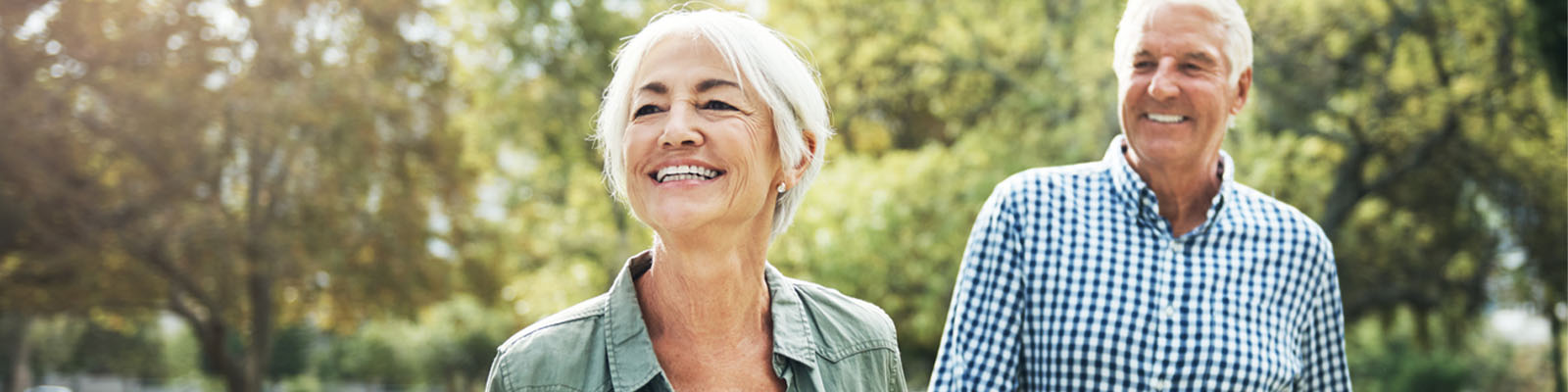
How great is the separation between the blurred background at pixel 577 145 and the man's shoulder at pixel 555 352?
32.1 feet

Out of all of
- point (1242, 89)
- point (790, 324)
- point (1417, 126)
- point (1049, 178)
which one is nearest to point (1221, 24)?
point (1242, 89)

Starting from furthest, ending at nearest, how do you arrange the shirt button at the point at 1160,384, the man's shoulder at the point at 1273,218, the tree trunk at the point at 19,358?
the tree trunk at the point at 19,358 < the man's shoulder at the point at 1273,218 < the shirt button at the point at 1160,384

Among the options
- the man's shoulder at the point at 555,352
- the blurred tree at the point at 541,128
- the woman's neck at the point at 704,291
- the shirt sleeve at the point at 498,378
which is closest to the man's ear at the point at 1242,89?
the woman's neck at the point at 704,291

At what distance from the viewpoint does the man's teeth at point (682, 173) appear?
1726mm

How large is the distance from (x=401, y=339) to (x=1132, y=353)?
99.1 feet

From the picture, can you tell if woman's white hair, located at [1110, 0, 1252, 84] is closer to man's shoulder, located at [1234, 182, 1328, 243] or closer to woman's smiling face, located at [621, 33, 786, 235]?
man's shoulder, located at [1234, 182, 1328, 243]

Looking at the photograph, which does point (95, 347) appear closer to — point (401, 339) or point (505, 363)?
point (401, 339)

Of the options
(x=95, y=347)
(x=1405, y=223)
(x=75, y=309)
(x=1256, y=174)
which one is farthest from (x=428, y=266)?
(x=95, y=347)

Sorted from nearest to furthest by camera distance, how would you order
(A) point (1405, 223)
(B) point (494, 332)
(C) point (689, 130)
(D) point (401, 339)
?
(C) point (689, 130) → (A) point (1405, 223) → (B) point (494, 332) → (D) point (401, 339)

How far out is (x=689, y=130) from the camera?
1.72 m

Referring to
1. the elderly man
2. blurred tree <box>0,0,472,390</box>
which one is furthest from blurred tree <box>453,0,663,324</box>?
the elderly man

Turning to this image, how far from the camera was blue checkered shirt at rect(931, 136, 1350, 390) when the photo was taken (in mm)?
2432

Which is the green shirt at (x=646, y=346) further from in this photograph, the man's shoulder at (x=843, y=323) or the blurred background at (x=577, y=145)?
the blurred background at (x=577, y=145)

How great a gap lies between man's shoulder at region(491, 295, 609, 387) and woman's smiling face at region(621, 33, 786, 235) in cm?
17
